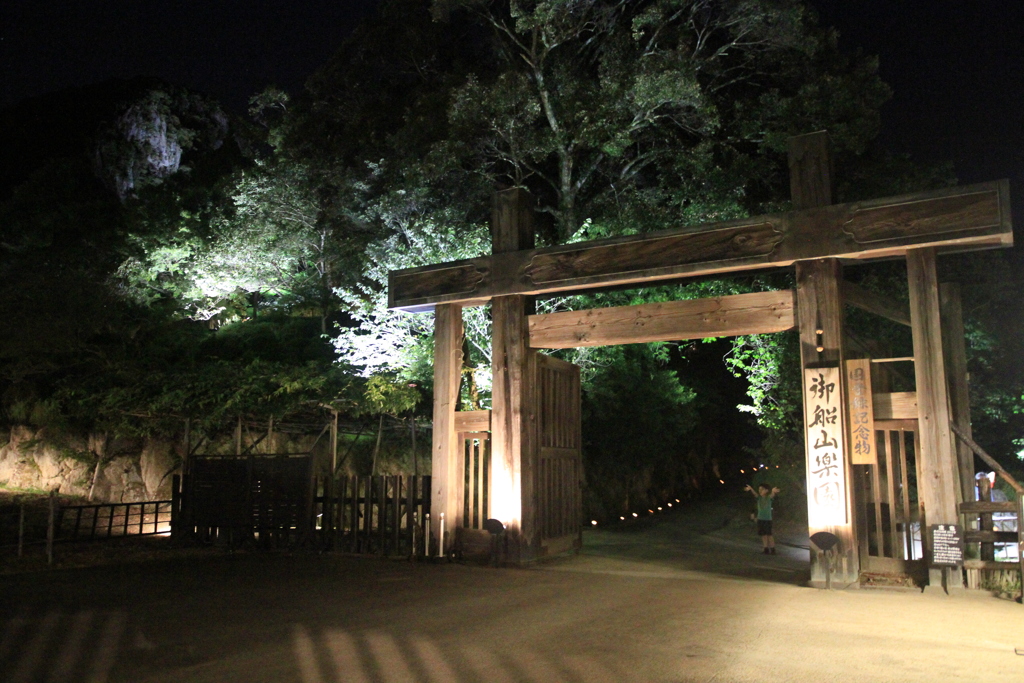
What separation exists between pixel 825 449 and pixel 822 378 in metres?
0.86

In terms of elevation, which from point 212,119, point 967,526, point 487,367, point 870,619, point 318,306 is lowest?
point 870,619

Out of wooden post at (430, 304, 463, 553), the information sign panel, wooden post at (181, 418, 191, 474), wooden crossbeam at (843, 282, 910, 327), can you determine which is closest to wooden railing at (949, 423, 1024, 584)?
the information sign panel

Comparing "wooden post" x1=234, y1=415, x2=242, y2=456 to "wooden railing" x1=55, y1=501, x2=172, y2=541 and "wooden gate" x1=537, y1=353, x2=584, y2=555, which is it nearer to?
"wooden railing" x1=55, y1=501, x2=172, y2=541

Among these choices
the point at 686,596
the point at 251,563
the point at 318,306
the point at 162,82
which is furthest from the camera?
the point at 162,82

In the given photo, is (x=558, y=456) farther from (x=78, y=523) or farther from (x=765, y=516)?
(x=78, y=523)

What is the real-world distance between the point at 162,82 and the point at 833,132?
2880 centimetres

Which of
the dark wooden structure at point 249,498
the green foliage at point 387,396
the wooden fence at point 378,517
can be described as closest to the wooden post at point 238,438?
the dark wooden structure at point 249,498

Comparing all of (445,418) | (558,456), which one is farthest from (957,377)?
(445,418)

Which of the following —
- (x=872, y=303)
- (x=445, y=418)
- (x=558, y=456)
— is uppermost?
(x=872, y=303)

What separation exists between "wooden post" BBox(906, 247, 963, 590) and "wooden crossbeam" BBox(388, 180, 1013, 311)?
1.33 ft

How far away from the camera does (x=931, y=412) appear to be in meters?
9.20

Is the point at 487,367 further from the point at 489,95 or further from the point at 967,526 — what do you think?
the point at 967,526

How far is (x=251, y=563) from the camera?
11719 mm

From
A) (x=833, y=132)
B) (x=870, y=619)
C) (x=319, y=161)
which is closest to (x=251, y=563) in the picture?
(x=870, y=619)
